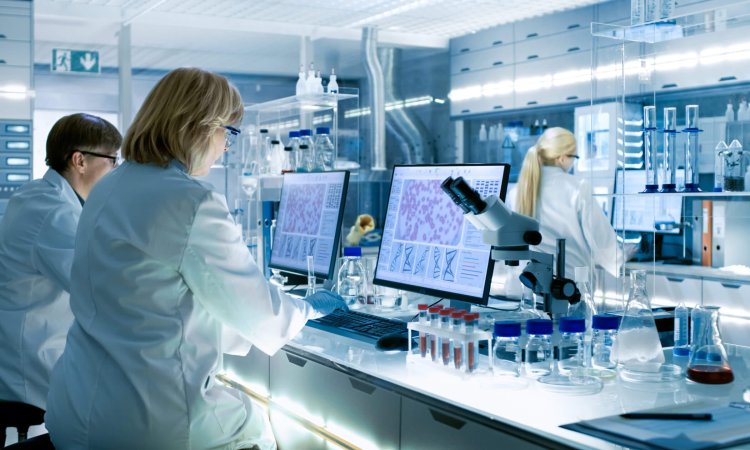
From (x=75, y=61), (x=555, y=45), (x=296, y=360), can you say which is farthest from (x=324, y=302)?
(x=75, y=61)

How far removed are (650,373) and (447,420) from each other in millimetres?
501

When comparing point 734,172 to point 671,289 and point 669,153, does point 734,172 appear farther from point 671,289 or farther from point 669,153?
point 671,289

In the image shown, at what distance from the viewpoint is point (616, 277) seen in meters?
2.85

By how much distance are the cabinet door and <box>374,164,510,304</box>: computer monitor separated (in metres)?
0.48

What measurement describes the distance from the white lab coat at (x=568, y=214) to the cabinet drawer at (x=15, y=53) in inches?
143

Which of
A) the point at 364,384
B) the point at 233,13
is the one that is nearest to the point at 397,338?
the point at 364,384

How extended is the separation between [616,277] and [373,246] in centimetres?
283

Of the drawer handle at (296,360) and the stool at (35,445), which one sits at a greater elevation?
the drawer handle at (296,360)

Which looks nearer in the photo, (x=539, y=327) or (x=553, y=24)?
(x=539, y=327)

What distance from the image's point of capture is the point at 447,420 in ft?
5.20

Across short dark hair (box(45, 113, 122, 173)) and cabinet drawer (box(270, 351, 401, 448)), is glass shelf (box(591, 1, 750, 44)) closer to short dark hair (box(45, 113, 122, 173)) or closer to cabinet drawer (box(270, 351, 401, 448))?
cabinet drawer (box(270, 351, 401, 448))

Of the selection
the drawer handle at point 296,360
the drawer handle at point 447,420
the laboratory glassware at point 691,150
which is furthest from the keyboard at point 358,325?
the laboratory glassware at point 691,150

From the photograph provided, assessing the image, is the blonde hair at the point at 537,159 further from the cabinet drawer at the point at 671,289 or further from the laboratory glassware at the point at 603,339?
the laboratory glassware at the point at 603,339

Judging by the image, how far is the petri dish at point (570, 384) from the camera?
5.35 ft
